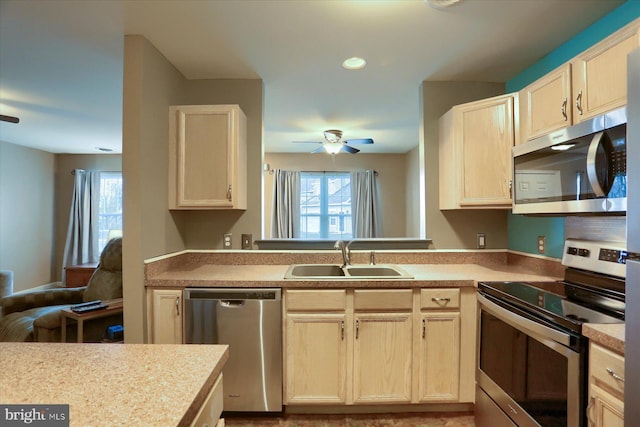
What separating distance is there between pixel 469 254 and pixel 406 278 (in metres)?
0.89

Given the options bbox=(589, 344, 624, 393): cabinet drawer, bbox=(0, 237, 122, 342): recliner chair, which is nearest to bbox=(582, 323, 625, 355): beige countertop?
bbox=(589, 344, 624, 393): cabinet drawer

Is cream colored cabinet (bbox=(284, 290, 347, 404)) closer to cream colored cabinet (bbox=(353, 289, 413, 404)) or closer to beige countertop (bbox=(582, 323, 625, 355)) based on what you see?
cream colored cabinet (bbox=(353, 289, 413, 404))

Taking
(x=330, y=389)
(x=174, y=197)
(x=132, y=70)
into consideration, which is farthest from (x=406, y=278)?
(x=132, y=70)

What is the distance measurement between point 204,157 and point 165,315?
43.6 inches

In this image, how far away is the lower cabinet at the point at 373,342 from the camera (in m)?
1.89

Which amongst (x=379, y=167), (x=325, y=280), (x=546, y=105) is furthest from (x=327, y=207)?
(x=546, y=105)

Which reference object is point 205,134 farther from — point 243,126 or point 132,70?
point 132,70

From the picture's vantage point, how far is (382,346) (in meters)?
1.89

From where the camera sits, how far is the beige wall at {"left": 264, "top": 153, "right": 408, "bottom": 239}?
5715 millimetres

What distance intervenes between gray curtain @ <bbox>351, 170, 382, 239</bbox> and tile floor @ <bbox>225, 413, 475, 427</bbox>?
378 cm

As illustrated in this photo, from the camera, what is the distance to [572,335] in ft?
3.73

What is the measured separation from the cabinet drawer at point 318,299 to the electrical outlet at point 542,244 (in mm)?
1417

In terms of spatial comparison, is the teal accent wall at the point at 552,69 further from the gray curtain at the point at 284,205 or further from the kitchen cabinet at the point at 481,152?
the gray curtain at the point at 284,205

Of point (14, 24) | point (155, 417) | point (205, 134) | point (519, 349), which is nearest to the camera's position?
point (155, 417)
